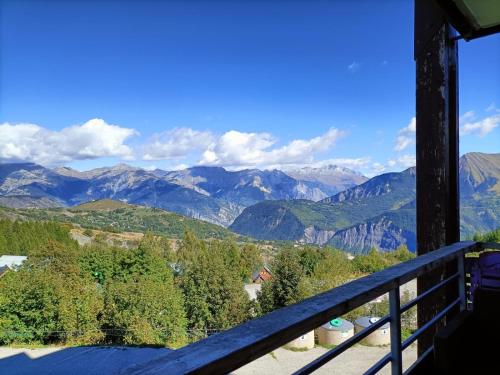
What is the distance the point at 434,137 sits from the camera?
171 cm

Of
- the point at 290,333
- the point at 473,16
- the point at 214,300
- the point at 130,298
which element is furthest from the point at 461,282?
the point at 214,300

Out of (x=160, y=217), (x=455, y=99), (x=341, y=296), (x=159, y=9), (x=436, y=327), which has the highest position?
(x=159, y=9)

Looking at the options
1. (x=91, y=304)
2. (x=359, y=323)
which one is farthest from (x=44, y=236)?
(x=359, y=323)

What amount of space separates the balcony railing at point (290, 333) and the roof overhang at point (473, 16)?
1.19 meters

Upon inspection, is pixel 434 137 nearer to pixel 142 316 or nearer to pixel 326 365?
pixel 326 365

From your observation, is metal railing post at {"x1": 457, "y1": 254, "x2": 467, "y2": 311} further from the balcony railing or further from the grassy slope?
the grassy slope

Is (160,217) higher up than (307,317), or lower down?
lower down

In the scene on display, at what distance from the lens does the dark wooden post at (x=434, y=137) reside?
1709mm

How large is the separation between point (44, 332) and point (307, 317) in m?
26.0

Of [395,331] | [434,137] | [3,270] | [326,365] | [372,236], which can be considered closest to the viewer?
[395,331]

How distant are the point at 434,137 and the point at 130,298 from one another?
24.5m

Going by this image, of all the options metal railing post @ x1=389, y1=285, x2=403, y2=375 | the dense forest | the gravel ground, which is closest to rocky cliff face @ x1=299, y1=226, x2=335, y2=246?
the dense forest

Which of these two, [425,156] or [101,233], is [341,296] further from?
[101,233]

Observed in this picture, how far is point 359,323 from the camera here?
18797 mm
